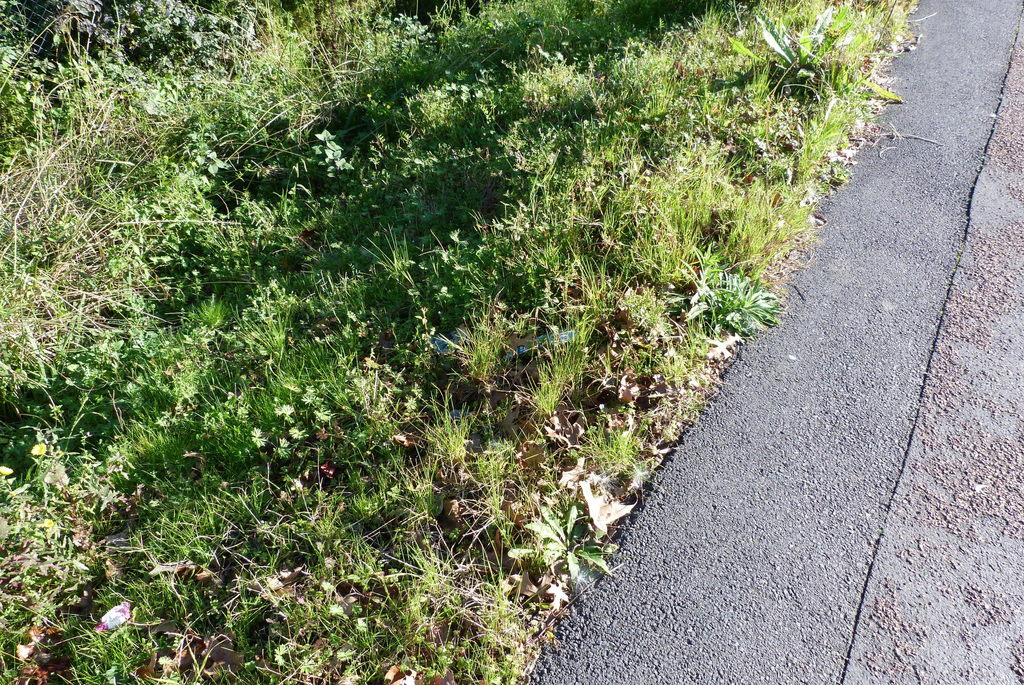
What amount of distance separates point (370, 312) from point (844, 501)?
97.9 inches

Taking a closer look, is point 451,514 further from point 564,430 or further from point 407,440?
point 564,430

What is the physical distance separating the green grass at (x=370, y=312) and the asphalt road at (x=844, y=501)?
22cm

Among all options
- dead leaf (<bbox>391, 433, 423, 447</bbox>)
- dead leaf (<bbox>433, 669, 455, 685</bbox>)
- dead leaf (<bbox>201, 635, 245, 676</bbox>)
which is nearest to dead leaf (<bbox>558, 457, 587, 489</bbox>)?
dead leaf (<bbox>391, 433, 423, 447</bbox>)

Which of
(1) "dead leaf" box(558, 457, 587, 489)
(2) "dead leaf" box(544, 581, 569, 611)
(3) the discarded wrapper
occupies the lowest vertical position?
(2) "dead leaf" box(544, 581, 569, 611)

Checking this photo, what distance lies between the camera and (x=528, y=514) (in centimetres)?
303

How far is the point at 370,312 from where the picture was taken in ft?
13.4

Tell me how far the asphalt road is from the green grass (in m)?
0.22

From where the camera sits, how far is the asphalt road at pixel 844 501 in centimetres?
257

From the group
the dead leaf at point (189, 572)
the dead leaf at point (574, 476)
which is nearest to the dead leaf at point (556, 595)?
the dead leaf at point (574, 476)

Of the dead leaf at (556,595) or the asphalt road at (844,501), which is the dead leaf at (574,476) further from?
the dead leaf at (556,595)

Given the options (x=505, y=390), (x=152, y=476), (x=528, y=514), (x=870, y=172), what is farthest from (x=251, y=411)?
(x=870, y=172)

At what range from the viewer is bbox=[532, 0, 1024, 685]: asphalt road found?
2.57 m

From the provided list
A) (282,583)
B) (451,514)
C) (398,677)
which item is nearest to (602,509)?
(451,514)

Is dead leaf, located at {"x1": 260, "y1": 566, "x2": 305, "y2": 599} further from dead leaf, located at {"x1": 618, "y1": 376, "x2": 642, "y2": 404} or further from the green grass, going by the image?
dead leaf, located at {"x1": 618, "y1": 376, "x2": 642, "y2": 404}
